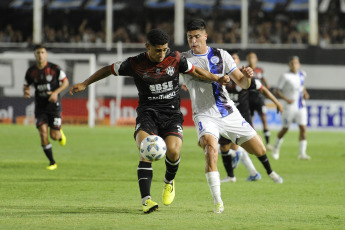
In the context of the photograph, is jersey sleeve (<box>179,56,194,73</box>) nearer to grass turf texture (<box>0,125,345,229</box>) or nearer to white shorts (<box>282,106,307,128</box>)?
grass turf texture (<box>0,125,345,229</box>)

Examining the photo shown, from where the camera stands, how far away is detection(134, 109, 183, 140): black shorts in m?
8.73

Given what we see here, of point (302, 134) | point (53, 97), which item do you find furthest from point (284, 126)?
point (53, 97)

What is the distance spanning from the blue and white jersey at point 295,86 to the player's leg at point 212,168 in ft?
30.7

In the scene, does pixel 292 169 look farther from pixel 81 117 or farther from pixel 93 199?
pixel 81 117

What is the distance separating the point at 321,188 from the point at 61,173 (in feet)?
16.0

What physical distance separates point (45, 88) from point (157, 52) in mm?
6230

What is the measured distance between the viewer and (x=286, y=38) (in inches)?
1203

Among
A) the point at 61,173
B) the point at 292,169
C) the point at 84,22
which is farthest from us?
the point at 84,22

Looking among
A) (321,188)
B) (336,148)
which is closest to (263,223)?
(321,188)

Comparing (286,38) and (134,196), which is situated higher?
(286,38)

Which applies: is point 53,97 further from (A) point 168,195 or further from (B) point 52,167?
(A) point 168,195

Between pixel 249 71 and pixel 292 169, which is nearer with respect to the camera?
pixel 249 71

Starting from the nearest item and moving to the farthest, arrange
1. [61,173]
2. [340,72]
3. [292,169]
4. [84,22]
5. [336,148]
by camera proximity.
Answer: [61,173]
[292,169]
[336,148]
[340,72]
[84,22]

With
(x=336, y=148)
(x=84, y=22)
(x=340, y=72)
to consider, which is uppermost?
(x=84, y=22)
